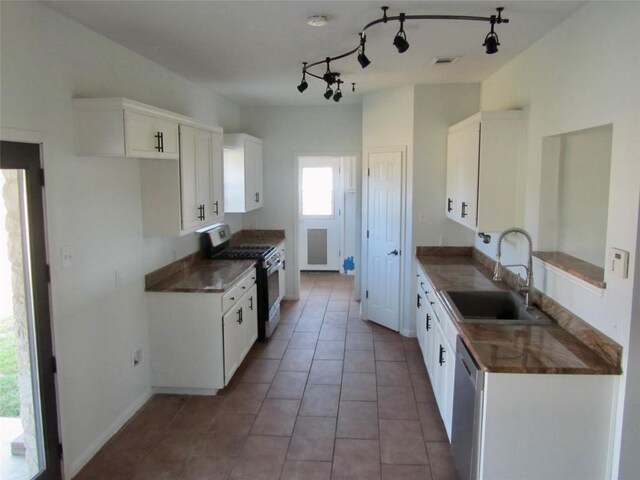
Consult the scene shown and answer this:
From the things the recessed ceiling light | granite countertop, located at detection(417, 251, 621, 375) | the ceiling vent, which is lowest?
granite countertop, located at detection(417, 251, 621, 375)

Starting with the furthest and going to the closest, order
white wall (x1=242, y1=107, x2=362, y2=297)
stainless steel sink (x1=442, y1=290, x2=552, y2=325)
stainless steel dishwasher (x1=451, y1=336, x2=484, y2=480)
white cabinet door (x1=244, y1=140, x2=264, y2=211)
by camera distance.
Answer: white wall (x1=242, y1=107, x2=362, y2=297), white cabinet door (x1=244, y1=140, x2=264, y2=211), stainless steel sink (x1=442, y1=290, x2=552, y2=325), stainless steel dishwasher (x1=451, y1=336, x2=484, y2=480)

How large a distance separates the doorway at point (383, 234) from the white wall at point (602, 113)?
6.53 feet

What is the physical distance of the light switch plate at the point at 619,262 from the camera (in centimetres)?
217

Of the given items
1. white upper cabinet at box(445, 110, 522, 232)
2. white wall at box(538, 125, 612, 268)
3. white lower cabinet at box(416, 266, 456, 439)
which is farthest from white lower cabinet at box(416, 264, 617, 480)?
white upper cabinet at box(445, 110, 522, 232)

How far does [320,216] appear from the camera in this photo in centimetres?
870

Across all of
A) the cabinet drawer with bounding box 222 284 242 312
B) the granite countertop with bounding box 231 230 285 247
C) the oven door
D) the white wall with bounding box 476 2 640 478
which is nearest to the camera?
the white wall with bounding box 476 2 640 478

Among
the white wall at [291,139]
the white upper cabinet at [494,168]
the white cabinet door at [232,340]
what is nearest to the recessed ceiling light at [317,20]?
the white upper cabinet at [494,168]

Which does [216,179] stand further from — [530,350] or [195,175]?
[530,350]

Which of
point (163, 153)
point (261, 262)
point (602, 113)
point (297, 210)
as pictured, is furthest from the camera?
point (297, 210)

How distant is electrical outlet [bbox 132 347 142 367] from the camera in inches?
146

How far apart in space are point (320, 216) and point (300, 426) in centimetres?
549

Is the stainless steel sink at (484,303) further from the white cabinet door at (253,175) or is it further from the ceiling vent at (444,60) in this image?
the white cabinet door at (253,175)

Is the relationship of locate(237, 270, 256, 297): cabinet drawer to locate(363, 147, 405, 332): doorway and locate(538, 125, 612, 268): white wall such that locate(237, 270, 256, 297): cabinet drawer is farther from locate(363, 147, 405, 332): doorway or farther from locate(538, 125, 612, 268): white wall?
locate(538, 125, 612, 268): white wall

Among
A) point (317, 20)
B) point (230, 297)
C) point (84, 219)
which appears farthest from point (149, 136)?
point (230, 297)
